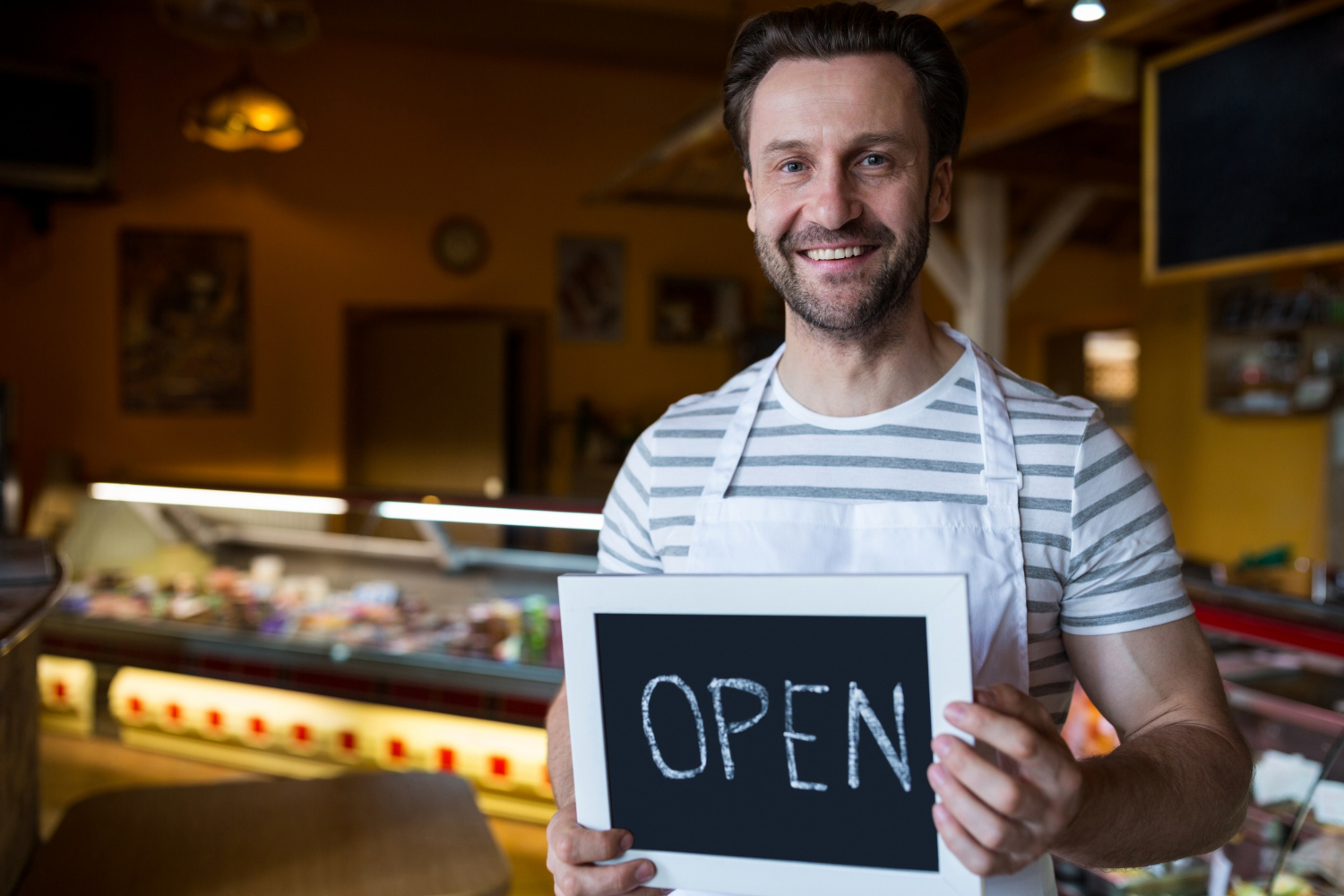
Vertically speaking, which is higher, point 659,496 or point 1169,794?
point 659,496

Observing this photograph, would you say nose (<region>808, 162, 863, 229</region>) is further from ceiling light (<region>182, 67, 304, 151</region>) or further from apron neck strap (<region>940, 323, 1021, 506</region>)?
ceiling light (<region>182, 67, 304, 151</region>)

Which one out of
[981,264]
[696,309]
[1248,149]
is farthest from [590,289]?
[1248,149]

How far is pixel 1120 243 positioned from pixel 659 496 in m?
8.54

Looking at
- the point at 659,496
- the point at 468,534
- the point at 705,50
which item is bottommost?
the point at 468,534

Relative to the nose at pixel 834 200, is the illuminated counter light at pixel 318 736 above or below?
below

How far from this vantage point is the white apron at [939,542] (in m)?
1.08

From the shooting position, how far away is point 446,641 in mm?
3133

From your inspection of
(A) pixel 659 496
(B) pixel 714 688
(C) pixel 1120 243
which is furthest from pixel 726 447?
(C) pixel 1120 243

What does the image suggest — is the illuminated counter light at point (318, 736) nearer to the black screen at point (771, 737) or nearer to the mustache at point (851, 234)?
the black screen at point (771, 737)

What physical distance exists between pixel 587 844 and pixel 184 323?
6.36 m

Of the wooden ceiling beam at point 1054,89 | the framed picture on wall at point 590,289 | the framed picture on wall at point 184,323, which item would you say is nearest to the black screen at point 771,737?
the wooden ceiling beam at point 1054,89

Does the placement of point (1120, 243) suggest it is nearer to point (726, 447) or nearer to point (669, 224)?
point (669, 224)

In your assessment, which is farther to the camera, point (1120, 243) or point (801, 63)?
point (1120, 243)

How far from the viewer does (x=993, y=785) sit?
79 cm
